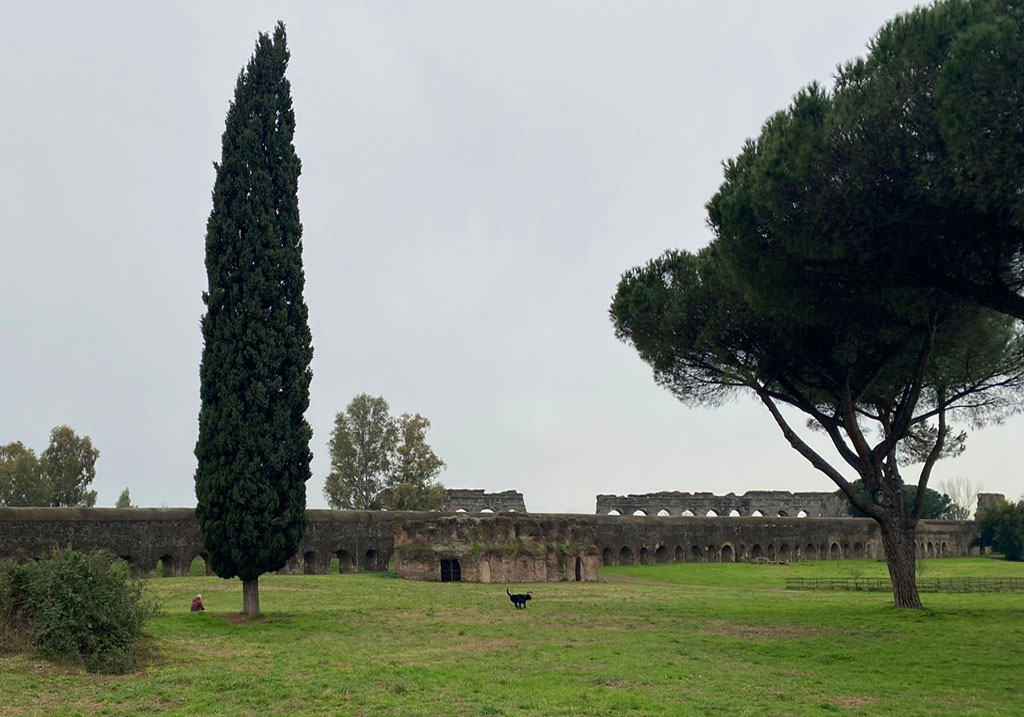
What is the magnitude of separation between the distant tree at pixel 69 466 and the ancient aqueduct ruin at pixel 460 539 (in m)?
19.1

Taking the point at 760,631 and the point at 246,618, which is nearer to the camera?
the point at 760,631

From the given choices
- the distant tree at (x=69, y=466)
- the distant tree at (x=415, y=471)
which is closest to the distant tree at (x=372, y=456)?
the distant tree at (x=415, y=471)

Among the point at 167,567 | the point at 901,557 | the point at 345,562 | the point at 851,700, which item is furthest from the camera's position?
the point at 345,562

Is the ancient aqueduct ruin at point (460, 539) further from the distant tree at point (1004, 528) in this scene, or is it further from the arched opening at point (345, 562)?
the distant tree at point (1004, 528)

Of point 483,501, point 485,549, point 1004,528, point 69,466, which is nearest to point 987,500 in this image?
point 1004,528

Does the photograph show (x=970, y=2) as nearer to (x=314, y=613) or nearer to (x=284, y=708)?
(x=284, y=708)

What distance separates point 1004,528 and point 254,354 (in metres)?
61.5

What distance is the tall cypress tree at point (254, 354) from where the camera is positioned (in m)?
19.5

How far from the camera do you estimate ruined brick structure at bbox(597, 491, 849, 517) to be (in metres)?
66.6

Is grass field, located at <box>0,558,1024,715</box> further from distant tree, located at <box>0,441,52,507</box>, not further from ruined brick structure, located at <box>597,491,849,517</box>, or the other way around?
ruined brick structure, located at <box>597,491,849,517</box>

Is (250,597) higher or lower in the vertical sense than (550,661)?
higher

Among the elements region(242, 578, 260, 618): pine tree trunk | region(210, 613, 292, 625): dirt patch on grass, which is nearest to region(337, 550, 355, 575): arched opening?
region(210, 613, 292, 625): dirt patch on grass

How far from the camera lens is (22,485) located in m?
48.5

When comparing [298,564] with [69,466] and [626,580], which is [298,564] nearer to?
[626,580]
